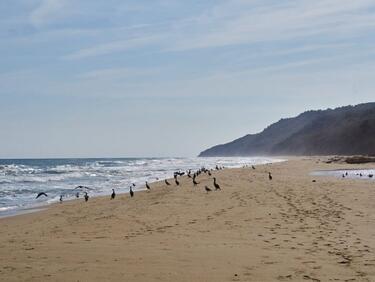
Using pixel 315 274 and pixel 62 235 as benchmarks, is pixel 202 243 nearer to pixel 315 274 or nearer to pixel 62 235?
pixel 315 274

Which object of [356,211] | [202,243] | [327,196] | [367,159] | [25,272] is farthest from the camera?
[367,159]

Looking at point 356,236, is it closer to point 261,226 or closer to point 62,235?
point 261,226

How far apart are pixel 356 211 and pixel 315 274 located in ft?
25.2

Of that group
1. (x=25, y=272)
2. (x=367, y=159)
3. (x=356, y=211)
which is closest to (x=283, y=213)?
(x=356, y=211)

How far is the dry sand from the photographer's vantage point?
7449 millimetres

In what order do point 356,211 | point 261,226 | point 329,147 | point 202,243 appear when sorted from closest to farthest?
point 202,243, point 261,226, point 356,211, point 329,147

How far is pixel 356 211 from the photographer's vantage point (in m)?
14.3

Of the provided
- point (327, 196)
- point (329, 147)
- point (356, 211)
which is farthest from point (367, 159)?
point (329, 147)

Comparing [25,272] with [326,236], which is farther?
[326,236]

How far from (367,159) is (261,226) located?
49.2m

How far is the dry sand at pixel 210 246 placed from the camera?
745 centimetres

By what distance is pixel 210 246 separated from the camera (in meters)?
9.59

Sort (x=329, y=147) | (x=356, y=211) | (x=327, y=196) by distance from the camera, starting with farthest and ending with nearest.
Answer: (x=329, y=147) → (x=327, y=196) → (x=356, y=211)

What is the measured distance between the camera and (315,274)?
7.29 meters
